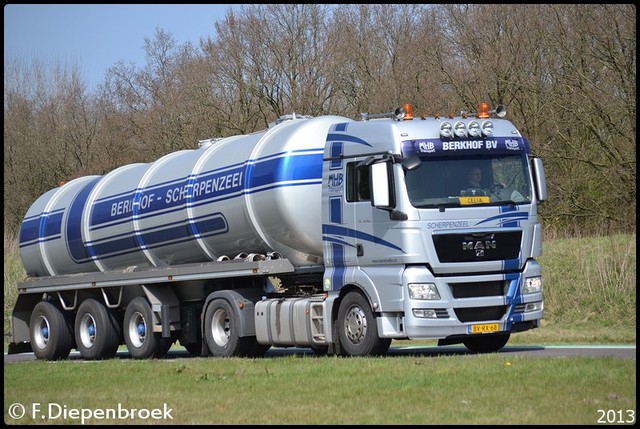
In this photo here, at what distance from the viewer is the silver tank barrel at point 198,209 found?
1889 cm

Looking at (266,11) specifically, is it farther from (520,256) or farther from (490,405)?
(490,405)

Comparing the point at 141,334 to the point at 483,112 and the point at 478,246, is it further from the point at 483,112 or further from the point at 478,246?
the point at 483,112

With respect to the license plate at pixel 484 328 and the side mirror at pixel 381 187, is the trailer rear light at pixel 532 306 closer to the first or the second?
the license plate at pixel 484 328

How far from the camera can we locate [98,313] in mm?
23500

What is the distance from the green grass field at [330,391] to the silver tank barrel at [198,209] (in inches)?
96.1

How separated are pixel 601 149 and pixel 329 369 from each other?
18.2m

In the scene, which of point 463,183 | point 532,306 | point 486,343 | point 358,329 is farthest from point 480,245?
point 486,343

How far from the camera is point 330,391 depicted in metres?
13.1

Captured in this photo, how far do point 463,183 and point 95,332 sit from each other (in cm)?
955

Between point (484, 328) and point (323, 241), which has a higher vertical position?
point (323, 241)

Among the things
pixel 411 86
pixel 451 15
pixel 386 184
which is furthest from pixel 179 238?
pixel 451 15

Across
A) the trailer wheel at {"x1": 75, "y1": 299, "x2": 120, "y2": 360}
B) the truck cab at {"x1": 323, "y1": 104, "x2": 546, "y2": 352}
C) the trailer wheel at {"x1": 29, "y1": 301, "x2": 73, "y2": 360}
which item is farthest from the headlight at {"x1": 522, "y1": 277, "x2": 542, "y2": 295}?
the trailer wheel at {"x1": 29, "y1": 301, "x2": 73, "y2": 360}

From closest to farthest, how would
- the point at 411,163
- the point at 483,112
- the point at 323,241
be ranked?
the point at 411,163
the point at 483,112
the point at 323,241
